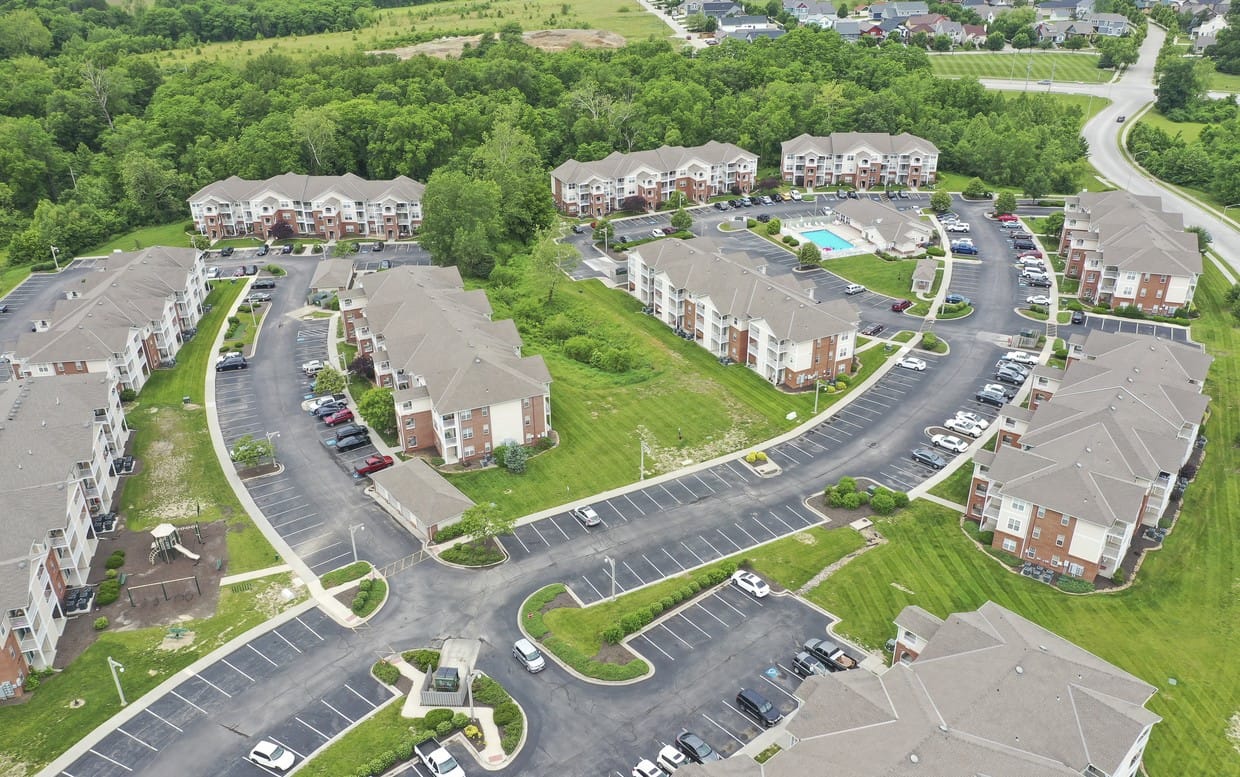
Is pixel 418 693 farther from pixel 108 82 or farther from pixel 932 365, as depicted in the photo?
pixel 108 82

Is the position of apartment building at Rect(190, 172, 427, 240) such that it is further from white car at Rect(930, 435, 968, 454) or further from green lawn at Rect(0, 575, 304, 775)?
white car at Rect(930, 435, 968, 454)

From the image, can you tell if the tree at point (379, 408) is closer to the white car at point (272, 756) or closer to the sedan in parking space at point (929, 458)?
the white car at point (272, 756)

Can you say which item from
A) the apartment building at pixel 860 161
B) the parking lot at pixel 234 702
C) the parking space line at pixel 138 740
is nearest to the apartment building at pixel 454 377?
the parking lot at pixel 234 702

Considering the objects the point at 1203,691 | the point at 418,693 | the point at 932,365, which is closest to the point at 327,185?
the point at 932,365

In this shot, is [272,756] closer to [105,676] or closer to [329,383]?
[105,676]

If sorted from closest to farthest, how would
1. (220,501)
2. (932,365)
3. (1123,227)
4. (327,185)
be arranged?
(220,501) < (932,365) < (1123,227) < (327,185)

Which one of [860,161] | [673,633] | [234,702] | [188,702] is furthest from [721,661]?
[860,161]
